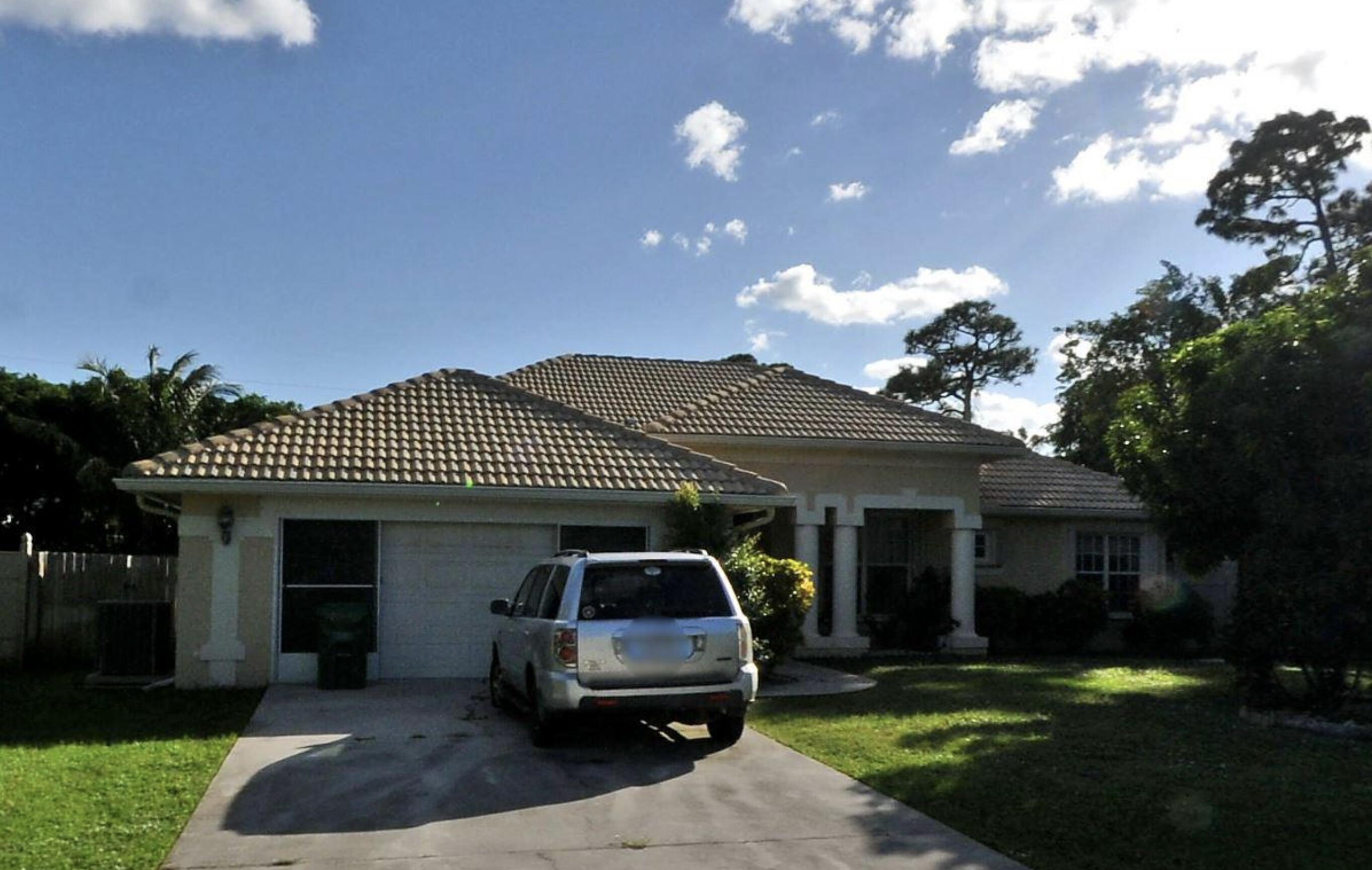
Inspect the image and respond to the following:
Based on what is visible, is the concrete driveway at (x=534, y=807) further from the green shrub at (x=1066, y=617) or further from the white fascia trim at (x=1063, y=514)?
the white fascia trim at (x=1063, y=514)

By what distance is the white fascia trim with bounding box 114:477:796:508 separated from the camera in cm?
1405

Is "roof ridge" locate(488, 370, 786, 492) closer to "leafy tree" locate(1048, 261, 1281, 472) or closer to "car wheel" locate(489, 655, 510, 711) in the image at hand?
"car wheel" locate(489, 655, 510, 711)

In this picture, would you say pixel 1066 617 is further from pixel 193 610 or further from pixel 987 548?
pixel 193 610

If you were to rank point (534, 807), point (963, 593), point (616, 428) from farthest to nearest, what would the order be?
point (963, 593) → point (616, 428) → point (534, 807)

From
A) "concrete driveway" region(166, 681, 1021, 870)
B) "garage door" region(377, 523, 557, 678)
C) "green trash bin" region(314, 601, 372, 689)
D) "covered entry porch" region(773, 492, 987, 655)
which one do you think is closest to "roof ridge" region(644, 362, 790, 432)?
"covered entry porch" region(773, 492, 987, 655)

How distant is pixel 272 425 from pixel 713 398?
7986 millimetres

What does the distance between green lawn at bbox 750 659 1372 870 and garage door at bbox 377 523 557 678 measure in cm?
388

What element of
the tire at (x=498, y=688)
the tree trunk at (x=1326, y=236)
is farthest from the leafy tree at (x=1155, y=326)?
the tire at (x=498, y=688)

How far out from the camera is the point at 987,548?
2320 centimetres

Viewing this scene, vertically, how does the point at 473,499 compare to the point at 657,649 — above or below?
above

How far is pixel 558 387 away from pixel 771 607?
9677mm

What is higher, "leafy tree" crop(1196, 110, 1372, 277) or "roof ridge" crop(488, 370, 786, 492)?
"leafy tree" crop(1196, 110, 1372, 277)

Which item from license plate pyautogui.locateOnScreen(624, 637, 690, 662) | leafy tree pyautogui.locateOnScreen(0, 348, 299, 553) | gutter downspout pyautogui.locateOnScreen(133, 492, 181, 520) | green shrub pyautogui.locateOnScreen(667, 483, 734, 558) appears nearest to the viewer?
license plate pyautogui.locateOnScreen(624, 637, 690, 662)

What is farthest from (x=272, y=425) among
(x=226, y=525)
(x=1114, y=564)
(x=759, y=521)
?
(x=1114, y=564)
